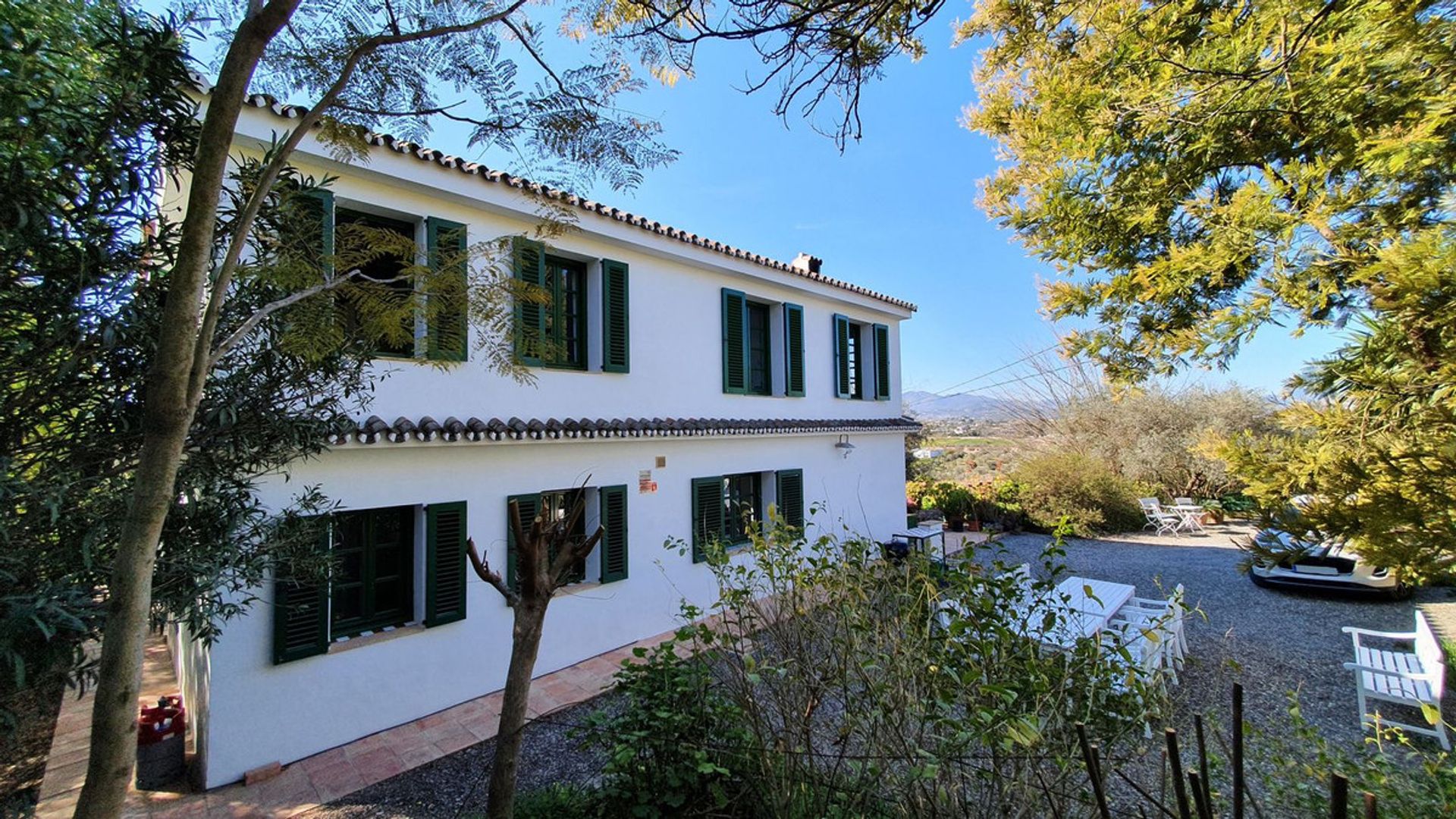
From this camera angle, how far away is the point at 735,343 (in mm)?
10273

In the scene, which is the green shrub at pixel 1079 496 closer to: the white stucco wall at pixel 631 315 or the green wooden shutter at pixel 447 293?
the white stucco wall at pixel 631 315

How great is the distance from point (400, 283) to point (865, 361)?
413 inches

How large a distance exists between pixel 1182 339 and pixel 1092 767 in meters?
3.57

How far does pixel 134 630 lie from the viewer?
182 centimetres

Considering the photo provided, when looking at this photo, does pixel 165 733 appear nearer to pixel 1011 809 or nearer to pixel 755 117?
pixel 1011 809

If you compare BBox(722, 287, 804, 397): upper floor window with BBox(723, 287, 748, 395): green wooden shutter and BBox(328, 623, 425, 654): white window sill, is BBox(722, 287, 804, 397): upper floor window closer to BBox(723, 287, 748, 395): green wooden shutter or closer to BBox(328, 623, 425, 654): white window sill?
BBox(723, 287, 748, 395): green wooden shutter

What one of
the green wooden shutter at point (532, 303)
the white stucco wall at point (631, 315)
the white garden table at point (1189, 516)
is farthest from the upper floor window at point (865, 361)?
the white garden table at point (1189, 516)

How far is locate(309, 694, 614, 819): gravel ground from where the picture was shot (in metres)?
4.53

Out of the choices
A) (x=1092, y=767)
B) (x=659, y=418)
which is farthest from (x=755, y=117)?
(x=659, y=418)

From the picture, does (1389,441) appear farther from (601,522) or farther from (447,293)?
(601,522)

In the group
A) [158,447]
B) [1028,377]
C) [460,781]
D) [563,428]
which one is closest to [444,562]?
[563,428]

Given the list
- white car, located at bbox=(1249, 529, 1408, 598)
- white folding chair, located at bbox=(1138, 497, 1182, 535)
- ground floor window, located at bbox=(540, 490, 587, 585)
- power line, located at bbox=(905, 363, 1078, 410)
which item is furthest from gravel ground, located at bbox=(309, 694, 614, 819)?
power line, located at bbox=(905, 363, 1078, 410)

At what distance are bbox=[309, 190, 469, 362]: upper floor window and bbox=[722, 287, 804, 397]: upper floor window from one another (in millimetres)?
5498

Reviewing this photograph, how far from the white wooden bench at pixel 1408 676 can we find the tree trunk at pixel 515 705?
7.99 meters
